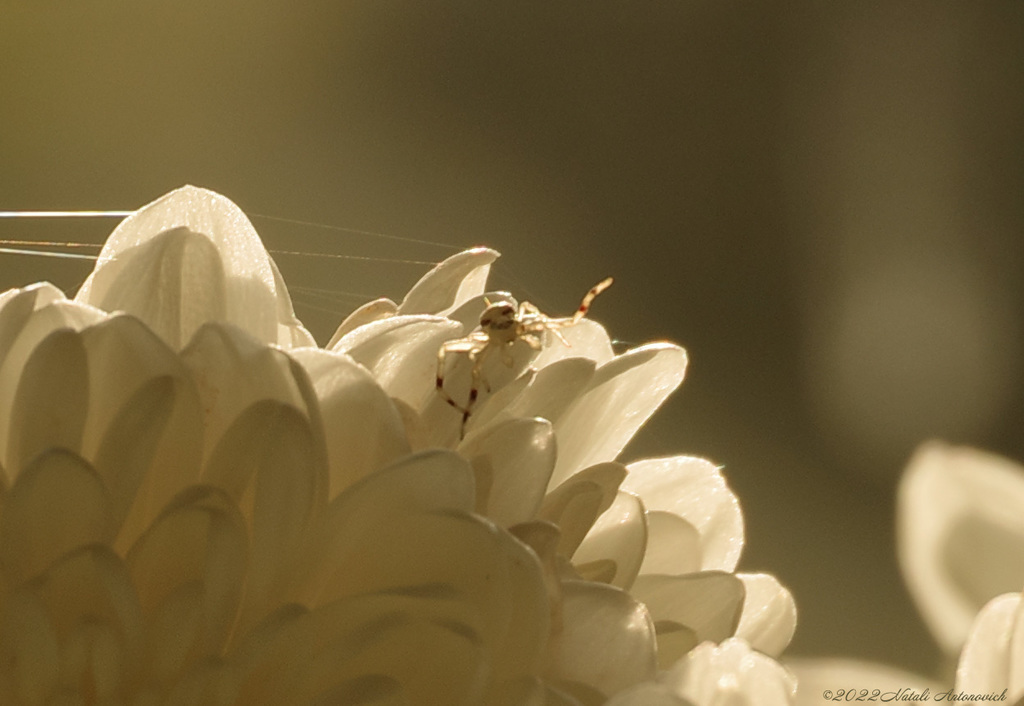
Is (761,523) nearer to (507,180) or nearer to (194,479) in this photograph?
(507,180)

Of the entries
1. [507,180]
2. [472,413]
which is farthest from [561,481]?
[507,180]

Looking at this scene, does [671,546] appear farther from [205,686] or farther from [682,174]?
[682,174]

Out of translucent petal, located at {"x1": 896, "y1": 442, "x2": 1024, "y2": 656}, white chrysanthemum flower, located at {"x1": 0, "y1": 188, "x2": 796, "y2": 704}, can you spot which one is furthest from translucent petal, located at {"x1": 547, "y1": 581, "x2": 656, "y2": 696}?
translucent petal, located at {"x1": 896, "y1": 442, "x2": 1024, "y2": 656}

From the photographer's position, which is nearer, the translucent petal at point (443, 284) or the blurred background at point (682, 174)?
the translucent petal at point (443, 284)

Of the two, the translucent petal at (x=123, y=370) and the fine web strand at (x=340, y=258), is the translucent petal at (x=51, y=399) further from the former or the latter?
the fine web strand at (x=340, y=258)

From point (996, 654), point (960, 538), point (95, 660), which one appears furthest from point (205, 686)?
point (960, 538)

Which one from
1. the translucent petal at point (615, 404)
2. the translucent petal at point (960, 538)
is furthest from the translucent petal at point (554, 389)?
the translucent petal at point (960, 538)
